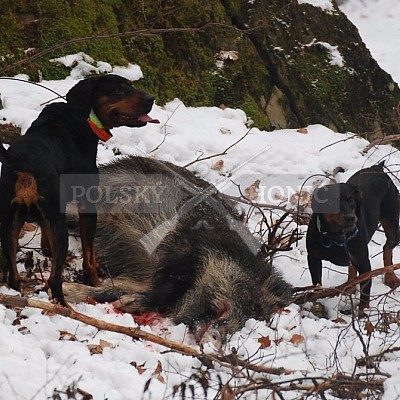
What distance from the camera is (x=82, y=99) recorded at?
542 centimetres

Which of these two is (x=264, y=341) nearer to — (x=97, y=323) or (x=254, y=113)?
(x=97, y=323)

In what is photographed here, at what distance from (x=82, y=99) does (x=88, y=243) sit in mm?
1029

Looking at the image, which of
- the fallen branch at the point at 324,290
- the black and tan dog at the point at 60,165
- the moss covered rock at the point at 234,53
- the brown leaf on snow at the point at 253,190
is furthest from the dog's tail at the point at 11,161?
the brown leaf on snow at the point at 253,190

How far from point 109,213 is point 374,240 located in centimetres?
305

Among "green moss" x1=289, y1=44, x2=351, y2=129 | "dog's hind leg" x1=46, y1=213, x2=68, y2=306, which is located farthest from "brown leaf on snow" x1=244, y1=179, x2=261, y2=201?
"dog's hind leg" x1=46, y1=213, x2=68, y2=306

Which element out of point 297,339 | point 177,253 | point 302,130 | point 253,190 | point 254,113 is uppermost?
point 254,113

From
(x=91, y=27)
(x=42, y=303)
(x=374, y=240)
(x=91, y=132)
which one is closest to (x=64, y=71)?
(x=91, y=27)

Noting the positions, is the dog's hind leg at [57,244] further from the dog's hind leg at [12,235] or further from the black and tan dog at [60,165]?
the dog's hind leg at [12,235]

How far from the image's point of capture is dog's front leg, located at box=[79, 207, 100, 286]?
17.9 feet

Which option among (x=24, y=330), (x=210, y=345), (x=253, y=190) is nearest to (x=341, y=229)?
(x=210, y=345)

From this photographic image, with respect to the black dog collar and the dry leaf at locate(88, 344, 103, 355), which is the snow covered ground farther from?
the black dog collar

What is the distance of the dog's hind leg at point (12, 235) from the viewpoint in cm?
461

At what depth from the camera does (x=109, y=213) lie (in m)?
6.28

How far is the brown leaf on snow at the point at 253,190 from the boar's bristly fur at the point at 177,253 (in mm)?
1335
